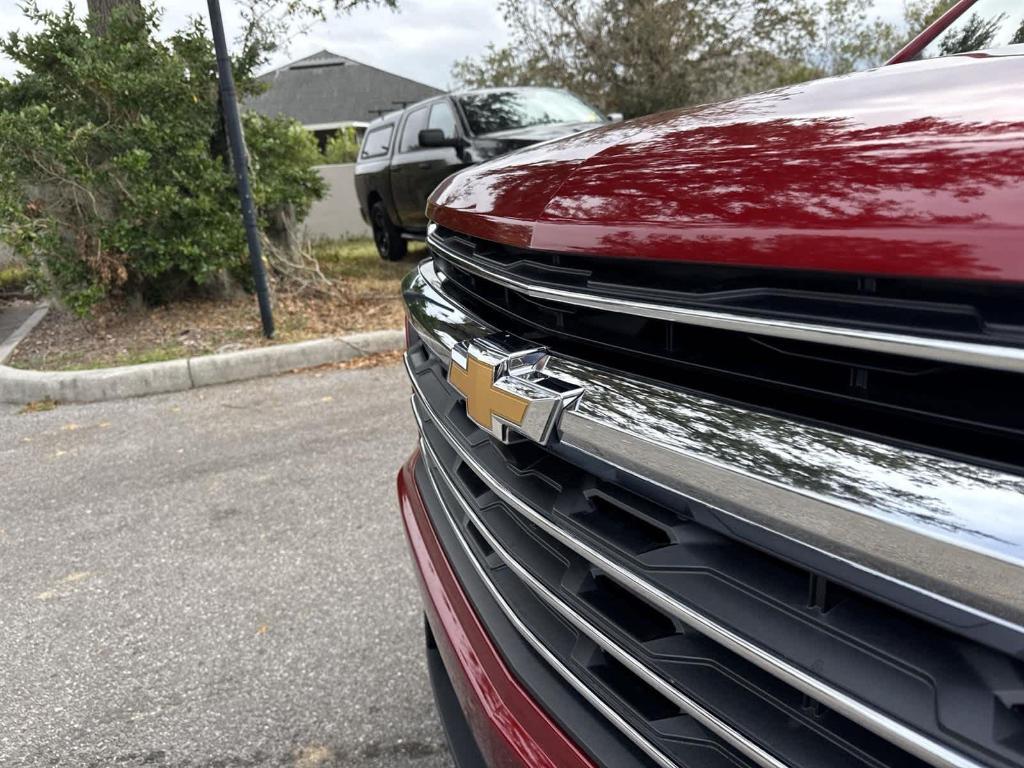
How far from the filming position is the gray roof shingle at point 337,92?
30.2 m

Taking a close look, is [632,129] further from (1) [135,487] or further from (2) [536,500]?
(1) [135,487]

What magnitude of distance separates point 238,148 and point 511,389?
5.77 metres

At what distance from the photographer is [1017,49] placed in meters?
1.34

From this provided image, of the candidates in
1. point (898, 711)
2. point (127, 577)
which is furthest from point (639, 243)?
point (127, 577)

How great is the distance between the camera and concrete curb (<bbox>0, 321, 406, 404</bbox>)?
18.7ft

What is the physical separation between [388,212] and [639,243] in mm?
9528

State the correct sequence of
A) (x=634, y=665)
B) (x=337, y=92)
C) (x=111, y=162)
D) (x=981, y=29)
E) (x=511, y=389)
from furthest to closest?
(x=337, y=92), (x=111, y=162), (x=981, y=29), (x=511, y=389), (x=634, y=665)

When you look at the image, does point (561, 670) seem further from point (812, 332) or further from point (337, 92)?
point (337, 92)

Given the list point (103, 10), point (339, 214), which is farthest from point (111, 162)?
point (339, 214)

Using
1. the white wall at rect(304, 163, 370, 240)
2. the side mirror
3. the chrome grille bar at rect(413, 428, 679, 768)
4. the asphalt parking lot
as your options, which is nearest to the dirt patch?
the asphalt parking lot

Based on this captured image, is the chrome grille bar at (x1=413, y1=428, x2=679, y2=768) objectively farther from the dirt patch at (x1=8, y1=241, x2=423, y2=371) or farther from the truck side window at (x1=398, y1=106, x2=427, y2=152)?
the truck side window at (x1=398, y1=106, x2=427, y2=152)

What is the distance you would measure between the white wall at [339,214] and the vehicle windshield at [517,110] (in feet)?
22.2

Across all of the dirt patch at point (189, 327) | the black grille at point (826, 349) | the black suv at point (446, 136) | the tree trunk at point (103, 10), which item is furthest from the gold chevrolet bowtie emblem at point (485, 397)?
the tree trunk at point (103, 10)

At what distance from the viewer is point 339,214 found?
1512 centimetres
